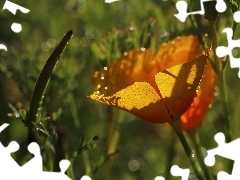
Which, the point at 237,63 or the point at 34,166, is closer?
the point at 34,166

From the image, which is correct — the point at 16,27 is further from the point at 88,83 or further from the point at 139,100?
the point at 139,100

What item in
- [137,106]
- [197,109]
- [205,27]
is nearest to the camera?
[137,106]

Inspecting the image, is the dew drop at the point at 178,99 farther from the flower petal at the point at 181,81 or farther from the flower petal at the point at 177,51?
the flower petal at the point at 177,51

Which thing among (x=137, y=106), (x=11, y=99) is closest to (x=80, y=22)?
(x=11, y=99)

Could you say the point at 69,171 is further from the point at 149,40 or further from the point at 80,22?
the point at 80,22

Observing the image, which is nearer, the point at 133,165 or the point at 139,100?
the point at 139,100

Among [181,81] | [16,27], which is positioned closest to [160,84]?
[181,81]

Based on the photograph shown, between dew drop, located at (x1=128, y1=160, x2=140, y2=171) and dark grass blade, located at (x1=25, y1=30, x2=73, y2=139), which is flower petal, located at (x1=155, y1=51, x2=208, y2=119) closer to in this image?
dark grass blade, located at (x1=25, y1=30, x2=73, y2=139)

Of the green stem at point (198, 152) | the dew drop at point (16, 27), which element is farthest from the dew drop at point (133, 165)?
the green stem at point (198, 152)
